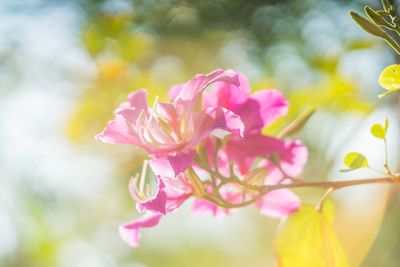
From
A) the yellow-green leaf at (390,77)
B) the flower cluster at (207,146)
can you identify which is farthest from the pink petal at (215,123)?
the yellow-green leaf at (390,77)

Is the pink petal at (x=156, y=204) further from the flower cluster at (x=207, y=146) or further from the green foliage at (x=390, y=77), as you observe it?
the green foliage at (x=390, y=77)

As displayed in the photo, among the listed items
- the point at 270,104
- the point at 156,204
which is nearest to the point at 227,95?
the point at 270,104

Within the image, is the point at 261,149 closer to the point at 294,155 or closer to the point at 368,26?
the point at 294,155

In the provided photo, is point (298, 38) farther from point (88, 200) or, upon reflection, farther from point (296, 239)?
point (296, 239)

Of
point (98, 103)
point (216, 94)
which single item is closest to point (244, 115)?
point (216, 94)

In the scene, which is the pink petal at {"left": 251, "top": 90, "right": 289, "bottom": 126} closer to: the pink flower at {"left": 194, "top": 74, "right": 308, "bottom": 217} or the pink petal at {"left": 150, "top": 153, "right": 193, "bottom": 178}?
the pink flower at {"left": 194, "top": 74, "right": 308, "bottom": 217}

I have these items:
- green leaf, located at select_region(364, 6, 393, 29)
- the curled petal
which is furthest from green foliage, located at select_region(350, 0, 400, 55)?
the curled petal
